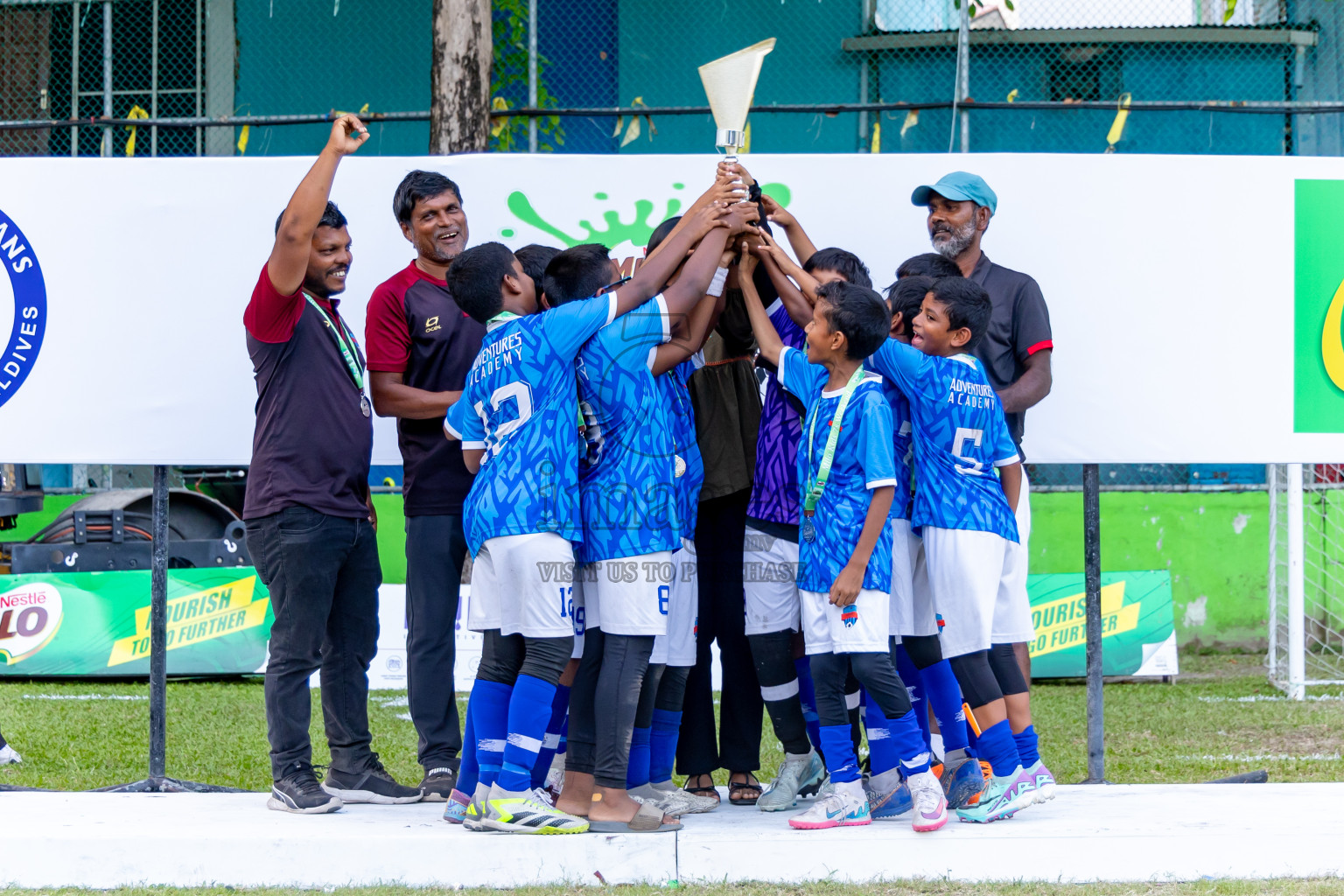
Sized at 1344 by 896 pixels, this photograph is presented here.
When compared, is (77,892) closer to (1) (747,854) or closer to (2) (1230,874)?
(1) (747,854)

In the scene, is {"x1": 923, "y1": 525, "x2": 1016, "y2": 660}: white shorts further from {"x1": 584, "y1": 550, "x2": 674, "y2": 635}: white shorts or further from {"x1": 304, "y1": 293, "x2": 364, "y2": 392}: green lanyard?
{"x1": 304, "y1": 293, "x2": 364, "y2": 392}: green lanyard

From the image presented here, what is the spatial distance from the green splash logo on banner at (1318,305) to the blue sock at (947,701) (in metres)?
1.89

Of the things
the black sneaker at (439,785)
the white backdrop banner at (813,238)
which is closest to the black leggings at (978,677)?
the white backdrop banner at (813,238)

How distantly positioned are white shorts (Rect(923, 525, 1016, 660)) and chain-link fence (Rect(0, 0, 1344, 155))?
6780 mm

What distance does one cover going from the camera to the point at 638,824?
368cm

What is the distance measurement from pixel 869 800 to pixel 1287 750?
2879 millimetres

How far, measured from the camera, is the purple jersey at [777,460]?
12.7 ft

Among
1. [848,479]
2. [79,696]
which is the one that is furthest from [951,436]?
[79,696]

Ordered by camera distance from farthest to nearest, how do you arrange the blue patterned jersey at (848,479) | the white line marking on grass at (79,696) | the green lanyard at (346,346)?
1. the white line marking on grass at (79,696)
2. the green lanyard at (346,346)
3. the blue patterned jersey at (848,479)

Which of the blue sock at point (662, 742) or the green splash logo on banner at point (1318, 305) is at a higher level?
the green splash logo on banner at point (1318, 305)

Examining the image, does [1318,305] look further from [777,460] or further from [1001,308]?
[777,460]

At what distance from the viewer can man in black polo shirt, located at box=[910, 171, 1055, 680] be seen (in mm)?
4348

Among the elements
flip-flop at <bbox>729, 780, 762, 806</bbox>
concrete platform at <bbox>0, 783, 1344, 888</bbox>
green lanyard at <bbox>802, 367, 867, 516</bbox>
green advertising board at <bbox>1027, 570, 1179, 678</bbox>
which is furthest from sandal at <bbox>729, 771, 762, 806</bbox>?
green advertising board at <bbox>1027, 570, 1179, 678</bbox>

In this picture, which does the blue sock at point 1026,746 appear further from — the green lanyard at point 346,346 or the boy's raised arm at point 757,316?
the green lanyard at point 346,346
